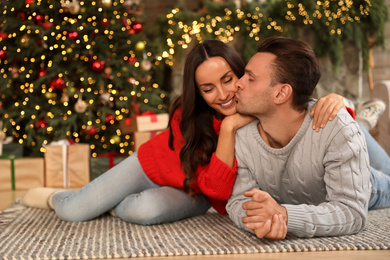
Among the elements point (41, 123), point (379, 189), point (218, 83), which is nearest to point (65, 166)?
point (41, 123)

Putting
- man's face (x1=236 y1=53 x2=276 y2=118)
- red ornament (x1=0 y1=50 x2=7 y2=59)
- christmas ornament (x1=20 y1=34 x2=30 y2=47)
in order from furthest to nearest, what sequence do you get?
red ornament (x1=0 y1=50 x2=7 y2=59) < christmas ornament (x1=20 y1=34 x2=30 y2=47) < man's face (x1=236 y1=53 x2=276 y2=118)

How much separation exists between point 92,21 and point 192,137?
7.17ft

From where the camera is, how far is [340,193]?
1485 millimetres

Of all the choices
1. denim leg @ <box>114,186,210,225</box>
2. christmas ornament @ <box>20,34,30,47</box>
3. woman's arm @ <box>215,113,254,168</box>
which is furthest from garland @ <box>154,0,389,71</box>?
woman's arm @ <box>215,113,254,168</box>

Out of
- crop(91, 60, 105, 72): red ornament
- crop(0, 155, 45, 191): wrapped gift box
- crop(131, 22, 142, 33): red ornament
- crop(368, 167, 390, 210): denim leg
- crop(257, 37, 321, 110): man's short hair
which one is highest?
crop(131, 22, 142, 33): red ornament

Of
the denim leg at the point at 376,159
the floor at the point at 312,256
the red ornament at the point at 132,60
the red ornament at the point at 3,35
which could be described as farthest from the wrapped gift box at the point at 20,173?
the denim leg at the point at 376,159

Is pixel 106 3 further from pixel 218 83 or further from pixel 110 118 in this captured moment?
pixel 218 83

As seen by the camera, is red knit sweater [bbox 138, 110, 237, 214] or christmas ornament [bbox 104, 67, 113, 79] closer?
red knit sweater [bbox 138, 110, 237, 214]

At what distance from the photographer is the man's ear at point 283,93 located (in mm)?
1543

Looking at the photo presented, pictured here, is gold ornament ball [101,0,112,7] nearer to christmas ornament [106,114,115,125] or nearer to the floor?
christmas ornament [106,114,115,125]

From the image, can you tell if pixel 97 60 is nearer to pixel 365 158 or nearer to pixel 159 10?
pixel 159 10

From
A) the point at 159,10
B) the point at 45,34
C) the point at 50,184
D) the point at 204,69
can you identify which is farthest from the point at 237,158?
the point at 159,10

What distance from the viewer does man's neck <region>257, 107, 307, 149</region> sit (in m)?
1.60

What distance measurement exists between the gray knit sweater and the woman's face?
139mm
